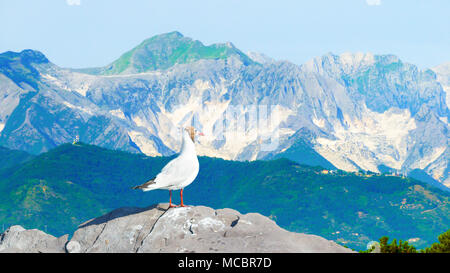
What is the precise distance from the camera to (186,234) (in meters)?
36.2

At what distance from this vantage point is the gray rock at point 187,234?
109 feet

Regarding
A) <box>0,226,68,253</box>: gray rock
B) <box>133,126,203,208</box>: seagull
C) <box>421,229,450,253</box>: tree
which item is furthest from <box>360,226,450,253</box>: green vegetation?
A: <box>0,226,68,253</box>: gray rock

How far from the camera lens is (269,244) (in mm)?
32250

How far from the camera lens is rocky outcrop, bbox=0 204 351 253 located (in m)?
33.1

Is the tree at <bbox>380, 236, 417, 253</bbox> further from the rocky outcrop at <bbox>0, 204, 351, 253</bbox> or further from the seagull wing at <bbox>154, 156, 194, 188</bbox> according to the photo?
the seagull wing at <bbox>154, 156, 194, 188</bbox>

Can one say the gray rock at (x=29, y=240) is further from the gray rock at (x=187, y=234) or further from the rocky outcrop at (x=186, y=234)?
the gray rock at (x=187, y=234)

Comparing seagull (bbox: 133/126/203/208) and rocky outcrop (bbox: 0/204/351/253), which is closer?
rocky outcrop (bbox: 0/204/351/253)

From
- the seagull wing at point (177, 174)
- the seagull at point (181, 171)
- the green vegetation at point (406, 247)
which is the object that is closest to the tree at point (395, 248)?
the green vegetation at point (406, 247)

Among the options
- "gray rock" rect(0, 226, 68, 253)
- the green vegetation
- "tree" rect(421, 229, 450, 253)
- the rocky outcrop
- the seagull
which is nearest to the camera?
the rocky outcrop

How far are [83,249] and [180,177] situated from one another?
8.04m

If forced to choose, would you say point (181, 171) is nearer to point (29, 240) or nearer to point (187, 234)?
point (187, 234)
